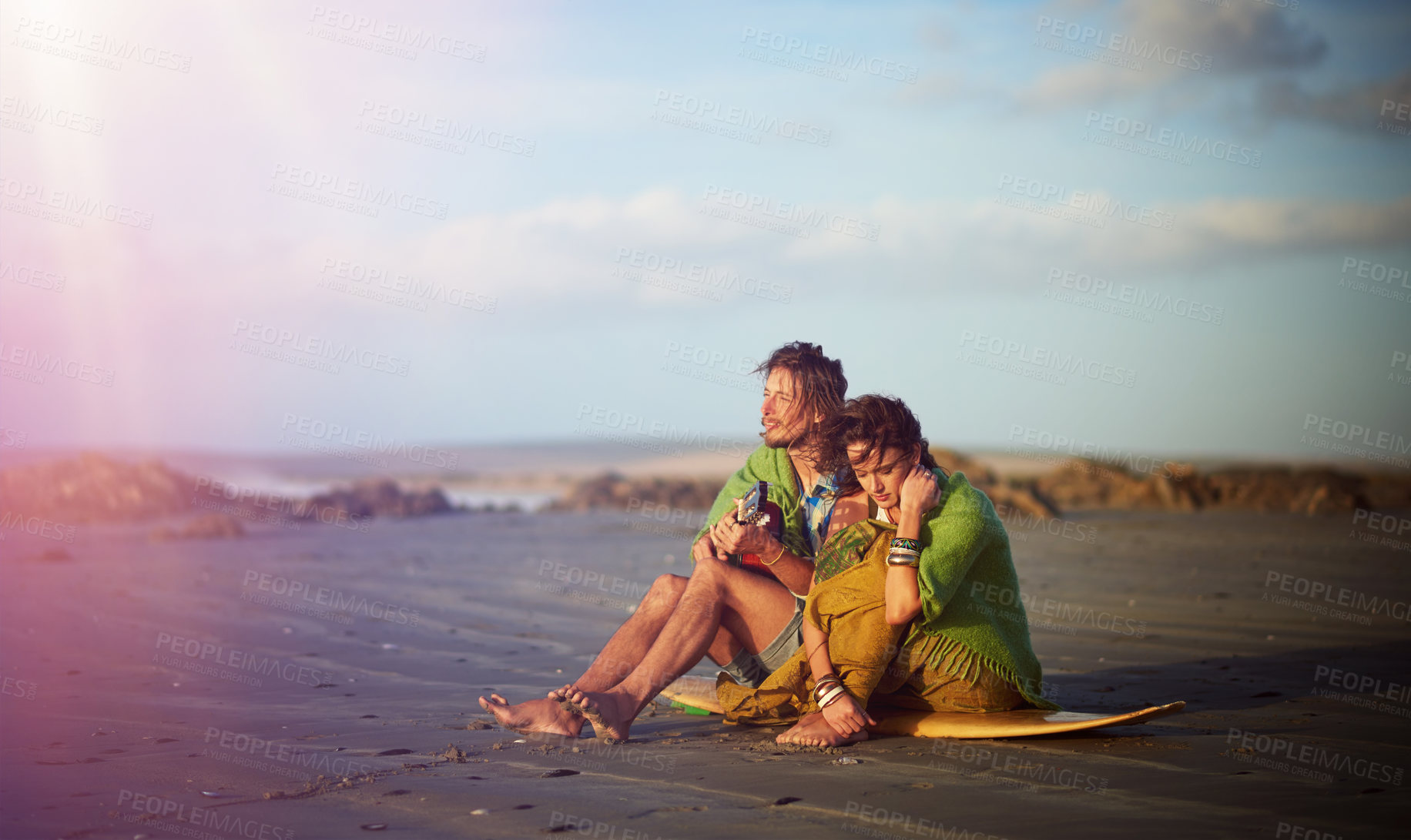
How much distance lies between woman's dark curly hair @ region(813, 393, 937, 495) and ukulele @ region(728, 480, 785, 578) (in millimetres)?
402

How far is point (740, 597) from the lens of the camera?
4000 mm

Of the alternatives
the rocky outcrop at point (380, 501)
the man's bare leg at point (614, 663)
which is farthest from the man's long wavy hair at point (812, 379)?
the rocky outcrop at point (380, 501)

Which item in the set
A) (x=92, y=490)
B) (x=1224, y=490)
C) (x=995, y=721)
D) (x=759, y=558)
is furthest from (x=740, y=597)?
(x=92, y=490)

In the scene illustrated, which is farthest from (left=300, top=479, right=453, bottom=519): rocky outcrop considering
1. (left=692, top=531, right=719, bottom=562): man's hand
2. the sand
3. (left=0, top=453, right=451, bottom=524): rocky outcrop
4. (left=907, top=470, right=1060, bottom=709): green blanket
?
(left=907, top=470, right=1060, bottom=709): green blanket

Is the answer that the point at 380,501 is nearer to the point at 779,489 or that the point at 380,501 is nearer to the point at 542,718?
the point at 542,718

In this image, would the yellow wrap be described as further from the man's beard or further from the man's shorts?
the man's beard

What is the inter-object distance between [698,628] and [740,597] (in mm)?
194

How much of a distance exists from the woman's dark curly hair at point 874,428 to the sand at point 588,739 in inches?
39.1

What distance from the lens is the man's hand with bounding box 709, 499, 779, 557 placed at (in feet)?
12.8

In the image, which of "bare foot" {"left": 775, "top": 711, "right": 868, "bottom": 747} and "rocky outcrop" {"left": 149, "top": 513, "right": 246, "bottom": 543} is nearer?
"bare foot" {"left": 775, "top": 711, "right": 868, "bottom": 747}

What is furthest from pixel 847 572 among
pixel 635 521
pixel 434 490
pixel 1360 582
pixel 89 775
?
pixel 434 490

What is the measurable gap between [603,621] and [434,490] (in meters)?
9.47

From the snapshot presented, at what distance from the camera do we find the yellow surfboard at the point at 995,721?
355cm

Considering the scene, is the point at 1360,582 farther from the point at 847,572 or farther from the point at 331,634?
the point at 331,634
